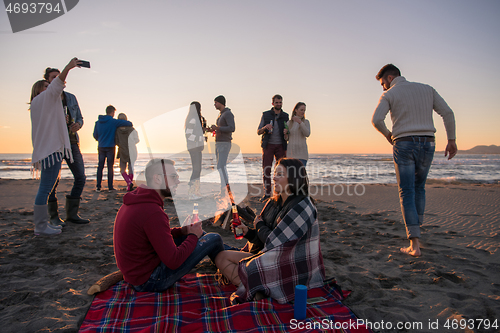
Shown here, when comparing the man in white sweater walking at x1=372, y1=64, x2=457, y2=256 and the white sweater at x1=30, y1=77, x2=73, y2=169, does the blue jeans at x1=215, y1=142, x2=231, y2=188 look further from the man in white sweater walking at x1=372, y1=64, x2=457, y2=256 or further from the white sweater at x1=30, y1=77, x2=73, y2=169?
the man in white sweater walking at x1=372, y1=64, x2=457, y2=256

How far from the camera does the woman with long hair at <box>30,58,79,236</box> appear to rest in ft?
12.0

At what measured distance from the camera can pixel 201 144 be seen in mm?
7234

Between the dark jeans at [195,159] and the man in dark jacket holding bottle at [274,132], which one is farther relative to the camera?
the dark jeans at [195,159]

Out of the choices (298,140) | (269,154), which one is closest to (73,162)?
(269,154)

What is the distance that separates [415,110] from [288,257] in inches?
101

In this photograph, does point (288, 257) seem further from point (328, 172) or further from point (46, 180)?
point (328, 172)

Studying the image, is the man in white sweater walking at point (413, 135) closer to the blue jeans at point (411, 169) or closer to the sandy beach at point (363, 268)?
the blue jeans at point (411, 169)

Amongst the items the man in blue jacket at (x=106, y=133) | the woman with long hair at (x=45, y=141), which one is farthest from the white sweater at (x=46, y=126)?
the man in blue jacket at (x=106, y=133)

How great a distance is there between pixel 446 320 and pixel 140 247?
243cm

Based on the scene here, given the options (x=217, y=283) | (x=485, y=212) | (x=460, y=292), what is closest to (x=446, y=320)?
(x=460, y=292)

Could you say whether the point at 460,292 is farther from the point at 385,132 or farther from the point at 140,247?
the point at 140,247

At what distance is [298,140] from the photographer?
6.28 metres

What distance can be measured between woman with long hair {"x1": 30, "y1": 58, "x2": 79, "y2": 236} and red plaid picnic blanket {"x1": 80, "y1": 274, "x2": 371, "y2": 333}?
2.19 meters

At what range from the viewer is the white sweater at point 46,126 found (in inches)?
143
